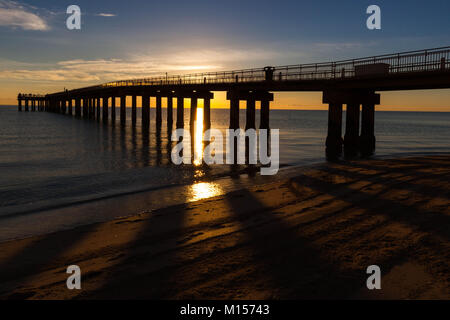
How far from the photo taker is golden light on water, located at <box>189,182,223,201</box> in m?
13.7

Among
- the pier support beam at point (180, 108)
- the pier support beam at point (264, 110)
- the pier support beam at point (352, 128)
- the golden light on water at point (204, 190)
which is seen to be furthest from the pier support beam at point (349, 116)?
the pier support beam at point (180, 108)

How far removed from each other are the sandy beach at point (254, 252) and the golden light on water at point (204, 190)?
6.46 ft

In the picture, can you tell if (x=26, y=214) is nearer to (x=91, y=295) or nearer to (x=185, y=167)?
(x=91, y=295)

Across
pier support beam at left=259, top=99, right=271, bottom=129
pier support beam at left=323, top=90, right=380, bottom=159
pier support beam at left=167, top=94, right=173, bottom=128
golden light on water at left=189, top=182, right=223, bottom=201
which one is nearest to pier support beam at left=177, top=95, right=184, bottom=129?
pier support beam at left=167, top=94, right=173, bottom=128

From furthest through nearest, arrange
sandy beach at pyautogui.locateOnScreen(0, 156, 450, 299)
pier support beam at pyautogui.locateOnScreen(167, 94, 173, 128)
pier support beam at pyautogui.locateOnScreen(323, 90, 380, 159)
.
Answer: pier support beam at pyautogui.locateOnScreen(167, 94, 173, 128) → pier support beam at pyautogui.locateOnScreen(323, 90, 380, 159) → sandy beach at pyautogui.locateOnScreen(0, 156, 450, 299)

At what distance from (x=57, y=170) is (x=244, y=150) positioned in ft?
51.8

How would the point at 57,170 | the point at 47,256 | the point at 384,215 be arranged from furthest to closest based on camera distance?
the point at 57,170, the point at 384,215, the point at 47,256

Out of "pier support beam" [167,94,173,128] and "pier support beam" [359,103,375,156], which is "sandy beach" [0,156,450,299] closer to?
"pier support beam" [359,103,375,156]

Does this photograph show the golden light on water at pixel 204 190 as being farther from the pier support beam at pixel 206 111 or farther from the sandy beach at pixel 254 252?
the pier support beam at pixel 206 111

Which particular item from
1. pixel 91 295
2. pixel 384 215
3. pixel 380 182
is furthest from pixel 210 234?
pixel 380 182

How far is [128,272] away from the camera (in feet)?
21.0

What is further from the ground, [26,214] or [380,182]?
[380,182]

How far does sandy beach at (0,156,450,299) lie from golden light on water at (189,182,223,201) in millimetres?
1970

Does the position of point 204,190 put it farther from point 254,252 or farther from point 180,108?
point 180,108
